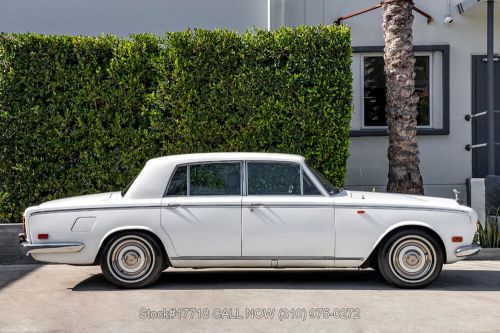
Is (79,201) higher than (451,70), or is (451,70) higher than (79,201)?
(451,70)

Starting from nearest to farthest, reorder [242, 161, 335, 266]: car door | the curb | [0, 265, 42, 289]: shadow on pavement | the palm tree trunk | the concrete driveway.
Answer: the concrete driveway
[242, 161, 335, 266]: car door
[0, 265, 42, 289]: shadow on pavement
the curb
the palm tree trunk

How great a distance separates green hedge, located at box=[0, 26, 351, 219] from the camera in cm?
1046

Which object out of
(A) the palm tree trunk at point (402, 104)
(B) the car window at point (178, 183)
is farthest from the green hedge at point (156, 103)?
(B) the car window at point (178, 183)

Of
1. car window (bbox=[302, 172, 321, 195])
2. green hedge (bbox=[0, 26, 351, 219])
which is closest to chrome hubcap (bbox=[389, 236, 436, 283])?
car window (bbox=[302, 172, 321, 195])

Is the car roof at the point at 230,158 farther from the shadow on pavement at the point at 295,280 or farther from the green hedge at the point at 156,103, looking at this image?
the green hedge at the point at 156,103

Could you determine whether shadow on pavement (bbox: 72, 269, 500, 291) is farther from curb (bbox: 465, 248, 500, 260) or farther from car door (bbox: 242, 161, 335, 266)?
curb (bbox: 465, 248, 500, 260)

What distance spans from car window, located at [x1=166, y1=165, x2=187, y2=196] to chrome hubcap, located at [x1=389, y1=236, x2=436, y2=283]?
233cm

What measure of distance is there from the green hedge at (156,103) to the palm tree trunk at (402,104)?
848mm

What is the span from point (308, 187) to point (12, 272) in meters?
4.06

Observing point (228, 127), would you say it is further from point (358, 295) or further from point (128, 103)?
point (358, 295)

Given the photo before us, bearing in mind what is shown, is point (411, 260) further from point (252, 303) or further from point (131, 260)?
point (131, 260)

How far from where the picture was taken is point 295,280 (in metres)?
8.31

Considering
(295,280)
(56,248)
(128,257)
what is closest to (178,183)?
(128,257)

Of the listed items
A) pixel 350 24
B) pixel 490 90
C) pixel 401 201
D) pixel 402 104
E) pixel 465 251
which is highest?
pixel 350 24
